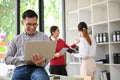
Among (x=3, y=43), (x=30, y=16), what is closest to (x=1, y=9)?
(x=3, y=43)

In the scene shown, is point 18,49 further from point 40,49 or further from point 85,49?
point 85,49

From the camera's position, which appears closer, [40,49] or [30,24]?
[40,49]

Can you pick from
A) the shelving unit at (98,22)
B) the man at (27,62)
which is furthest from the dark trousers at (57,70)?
the man at (27,62)

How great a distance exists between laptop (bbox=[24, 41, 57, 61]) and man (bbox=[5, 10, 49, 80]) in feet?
0.12

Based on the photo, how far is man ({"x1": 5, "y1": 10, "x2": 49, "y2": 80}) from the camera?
70.0 inches

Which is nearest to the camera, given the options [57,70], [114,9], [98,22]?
[57,70]

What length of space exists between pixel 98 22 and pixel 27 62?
265 centimetres

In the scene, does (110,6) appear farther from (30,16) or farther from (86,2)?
(30,16)

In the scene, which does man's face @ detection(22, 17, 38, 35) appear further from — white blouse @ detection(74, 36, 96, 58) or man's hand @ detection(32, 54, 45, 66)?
white blouse @ detection(74, 36, 96, 58)

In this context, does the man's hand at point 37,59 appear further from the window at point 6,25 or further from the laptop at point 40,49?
the window at point 6,25

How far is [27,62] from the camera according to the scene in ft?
6.13

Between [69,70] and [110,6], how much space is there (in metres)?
1.73

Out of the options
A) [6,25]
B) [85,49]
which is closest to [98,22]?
[85,49]

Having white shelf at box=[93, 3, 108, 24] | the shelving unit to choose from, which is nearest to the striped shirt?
the shelving unit
